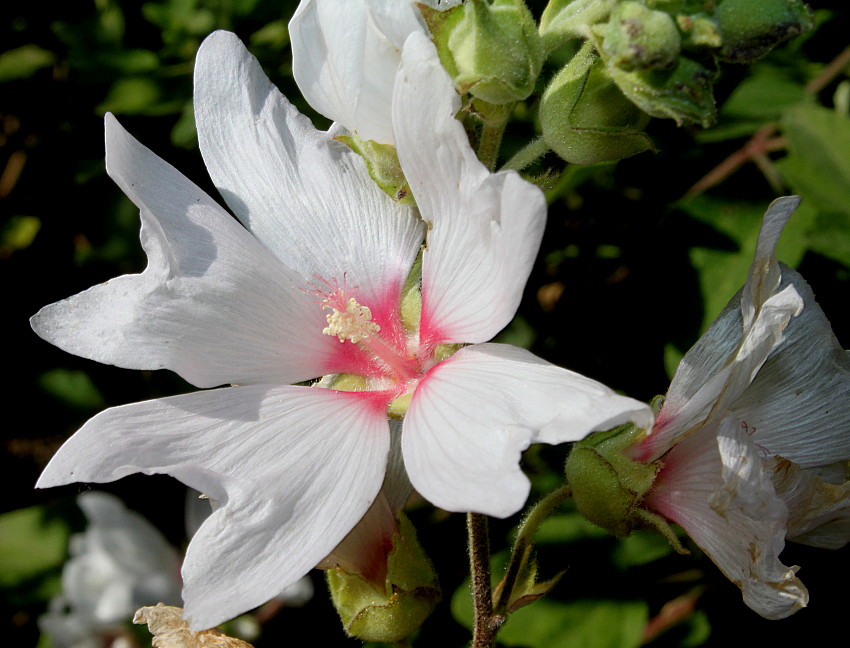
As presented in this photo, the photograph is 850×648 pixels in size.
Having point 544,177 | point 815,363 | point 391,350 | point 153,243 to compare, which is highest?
point 153,243

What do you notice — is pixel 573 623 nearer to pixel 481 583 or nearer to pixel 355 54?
pixel 481 583

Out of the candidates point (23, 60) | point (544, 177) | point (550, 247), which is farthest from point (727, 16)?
point (23, 60)

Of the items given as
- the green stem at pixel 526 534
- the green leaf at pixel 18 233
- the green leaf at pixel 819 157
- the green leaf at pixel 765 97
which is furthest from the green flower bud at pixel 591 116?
the green leaf at pixel 18 233

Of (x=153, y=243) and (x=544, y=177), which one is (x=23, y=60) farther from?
(x=544, y=177)

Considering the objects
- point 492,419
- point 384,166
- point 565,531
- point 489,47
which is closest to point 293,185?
point 384,166

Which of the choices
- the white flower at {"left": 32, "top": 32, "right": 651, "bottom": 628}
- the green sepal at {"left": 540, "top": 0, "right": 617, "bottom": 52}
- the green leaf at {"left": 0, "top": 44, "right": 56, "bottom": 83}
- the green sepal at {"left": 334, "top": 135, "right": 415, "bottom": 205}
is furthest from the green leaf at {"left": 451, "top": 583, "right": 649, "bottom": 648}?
the green leaf at {"left": 0, "top": 44, "right": 56, "bottom": 83}

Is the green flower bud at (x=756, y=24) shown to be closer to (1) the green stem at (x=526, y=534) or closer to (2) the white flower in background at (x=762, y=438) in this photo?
(2) the white flower in background at (x=762, y=438)

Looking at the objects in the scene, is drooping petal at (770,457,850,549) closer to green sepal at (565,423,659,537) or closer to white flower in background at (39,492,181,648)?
green sepal at (565,423,659,537)
